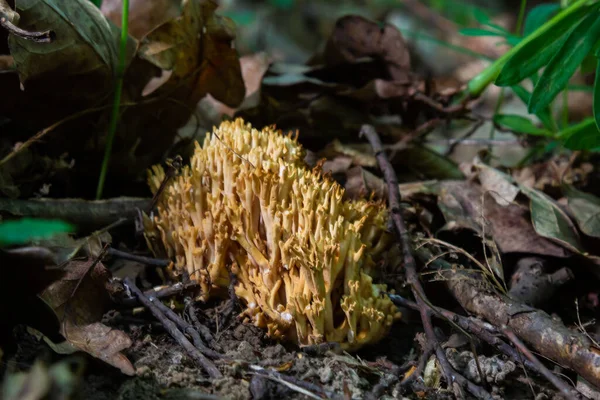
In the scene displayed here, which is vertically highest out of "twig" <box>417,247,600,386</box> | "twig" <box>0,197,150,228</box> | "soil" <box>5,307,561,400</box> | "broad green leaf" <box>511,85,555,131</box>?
"broad green leaf" <box>511,85,555,131</box>

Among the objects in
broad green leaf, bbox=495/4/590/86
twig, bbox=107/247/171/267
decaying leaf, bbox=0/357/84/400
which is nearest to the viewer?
decaying leaf, bbox=0/357/84/400

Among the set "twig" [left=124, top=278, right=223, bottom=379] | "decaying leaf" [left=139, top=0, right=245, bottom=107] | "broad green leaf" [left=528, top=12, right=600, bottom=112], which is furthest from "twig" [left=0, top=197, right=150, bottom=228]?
"broad green leaf" [left=528, top=12, right=600, bottom=112]

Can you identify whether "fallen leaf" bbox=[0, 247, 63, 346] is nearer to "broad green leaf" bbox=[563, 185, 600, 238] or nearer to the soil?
the soil

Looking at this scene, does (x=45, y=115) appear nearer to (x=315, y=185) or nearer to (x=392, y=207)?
Answer: (x=315, y=185)

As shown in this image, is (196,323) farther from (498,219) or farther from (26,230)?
(498,219)

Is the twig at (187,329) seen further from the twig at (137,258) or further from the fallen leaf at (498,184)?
the fallen leaf at (498,184)

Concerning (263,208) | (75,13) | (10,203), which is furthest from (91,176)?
(263,208)

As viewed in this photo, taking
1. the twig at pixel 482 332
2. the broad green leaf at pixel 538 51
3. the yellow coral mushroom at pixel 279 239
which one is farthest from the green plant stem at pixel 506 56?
the twig at pixel 482 332

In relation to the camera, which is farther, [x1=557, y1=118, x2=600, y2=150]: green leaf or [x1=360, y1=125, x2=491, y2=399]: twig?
[x1=557, y1=118, x2=600, y2=150]: green leaf
